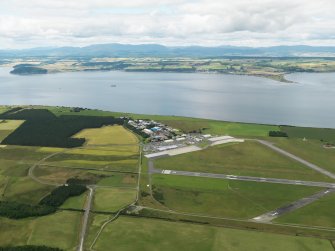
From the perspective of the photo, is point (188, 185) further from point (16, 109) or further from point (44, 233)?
point (16, 109)

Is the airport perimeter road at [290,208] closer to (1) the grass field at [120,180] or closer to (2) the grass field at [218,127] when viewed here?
(1) the grass field at [120,180]

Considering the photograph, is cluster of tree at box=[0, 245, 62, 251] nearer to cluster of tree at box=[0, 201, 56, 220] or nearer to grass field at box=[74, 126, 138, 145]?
cluster of tree at box=[0, 201, 56, 220]

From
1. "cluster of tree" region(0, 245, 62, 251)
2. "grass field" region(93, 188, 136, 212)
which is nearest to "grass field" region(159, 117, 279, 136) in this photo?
"grass field" region(93, 188, 136, 212)

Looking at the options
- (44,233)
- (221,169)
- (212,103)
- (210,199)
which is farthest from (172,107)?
(44,233)

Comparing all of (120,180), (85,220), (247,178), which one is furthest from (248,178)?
(85,220)

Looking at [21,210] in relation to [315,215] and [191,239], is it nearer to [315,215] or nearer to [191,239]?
[191,239]

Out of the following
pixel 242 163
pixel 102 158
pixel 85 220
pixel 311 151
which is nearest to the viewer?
pixel 85 220
